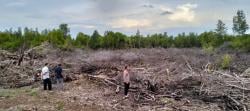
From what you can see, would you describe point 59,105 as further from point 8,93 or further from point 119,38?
point 119,38

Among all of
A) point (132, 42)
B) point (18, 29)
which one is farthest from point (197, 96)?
point (18, 29)

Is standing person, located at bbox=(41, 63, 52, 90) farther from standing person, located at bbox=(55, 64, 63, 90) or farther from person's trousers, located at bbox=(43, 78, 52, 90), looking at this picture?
standing person, located at bbox=(55, 64, 63, 90)

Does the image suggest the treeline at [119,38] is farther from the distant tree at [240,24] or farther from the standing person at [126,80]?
the standing person at [126,80]

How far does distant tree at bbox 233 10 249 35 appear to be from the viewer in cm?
5891

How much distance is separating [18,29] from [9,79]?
165 ft

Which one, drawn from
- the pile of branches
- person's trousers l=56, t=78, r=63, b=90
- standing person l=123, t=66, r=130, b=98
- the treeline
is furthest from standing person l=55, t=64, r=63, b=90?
the treeline

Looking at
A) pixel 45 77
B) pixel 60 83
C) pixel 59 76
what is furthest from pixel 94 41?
pixel 45 77

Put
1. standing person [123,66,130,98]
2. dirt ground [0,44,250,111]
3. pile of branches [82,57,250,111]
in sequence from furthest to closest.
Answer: standing person [123,66,130,98]
pile of branches [82,57,250,111]
dirt ground [0,44,250,111]

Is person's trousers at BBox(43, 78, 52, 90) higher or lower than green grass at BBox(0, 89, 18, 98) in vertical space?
higher

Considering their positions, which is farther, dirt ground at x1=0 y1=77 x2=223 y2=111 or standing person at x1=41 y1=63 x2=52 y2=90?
standing person at x1=41 y1=63 x2=52 y2=90

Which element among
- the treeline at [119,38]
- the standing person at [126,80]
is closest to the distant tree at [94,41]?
the treeline at [119,38]

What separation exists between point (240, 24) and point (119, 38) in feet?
61.0

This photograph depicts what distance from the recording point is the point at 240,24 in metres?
59.2

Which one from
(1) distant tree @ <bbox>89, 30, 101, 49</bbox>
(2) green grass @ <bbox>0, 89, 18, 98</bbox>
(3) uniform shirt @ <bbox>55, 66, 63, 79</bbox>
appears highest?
(1) distant tree @ <bbox>89, 30, 101, 49</bbox>
